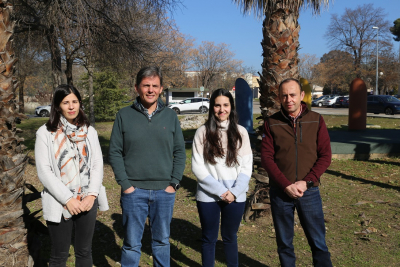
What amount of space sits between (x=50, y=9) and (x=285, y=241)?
740cm

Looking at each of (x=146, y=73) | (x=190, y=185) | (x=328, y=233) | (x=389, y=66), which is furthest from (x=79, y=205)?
(x=389, y=66)

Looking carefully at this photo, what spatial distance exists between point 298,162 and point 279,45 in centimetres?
271

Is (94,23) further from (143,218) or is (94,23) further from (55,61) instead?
(143,218)

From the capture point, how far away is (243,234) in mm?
5008

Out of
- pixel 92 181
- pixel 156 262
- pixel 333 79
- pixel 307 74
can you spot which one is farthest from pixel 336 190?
pixel 307 74

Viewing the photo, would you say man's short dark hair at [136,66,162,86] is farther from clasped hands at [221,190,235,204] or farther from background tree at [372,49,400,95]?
background tree at [372,49,400,95]

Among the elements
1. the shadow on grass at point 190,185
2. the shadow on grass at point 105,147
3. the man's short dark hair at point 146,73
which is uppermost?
the man's short dark hair at point 146,73

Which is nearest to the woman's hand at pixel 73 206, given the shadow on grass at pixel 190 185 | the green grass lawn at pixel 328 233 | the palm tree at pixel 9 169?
the palm tree at pixel 9 169

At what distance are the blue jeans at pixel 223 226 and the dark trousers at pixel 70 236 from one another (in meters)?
1.01

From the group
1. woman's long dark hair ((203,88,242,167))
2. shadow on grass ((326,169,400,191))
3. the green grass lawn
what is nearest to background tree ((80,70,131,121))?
the green grass lawn

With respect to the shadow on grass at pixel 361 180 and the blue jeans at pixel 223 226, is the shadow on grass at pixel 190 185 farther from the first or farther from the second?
the blue jeans at pixel 223 226

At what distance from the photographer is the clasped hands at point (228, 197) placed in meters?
3.21

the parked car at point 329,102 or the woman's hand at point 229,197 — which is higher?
the parked car at point 329,102

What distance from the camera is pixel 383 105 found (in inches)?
1058
